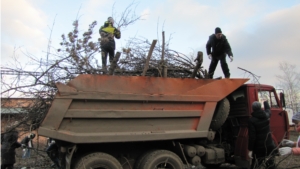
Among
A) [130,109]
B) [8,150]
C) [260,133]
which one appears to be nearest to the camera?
[130,109]

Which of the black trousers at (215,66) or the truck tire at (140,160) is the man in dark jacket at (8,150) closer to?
the truck tire at (140,160)

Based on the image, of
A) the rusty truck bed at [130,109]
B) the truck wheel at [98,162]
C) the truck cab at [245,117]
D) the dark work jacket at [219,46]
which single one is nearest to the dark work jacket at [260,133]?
the truck cab at [245,117]

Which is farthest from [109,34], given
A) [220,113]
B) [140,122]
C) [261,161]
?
[261,161]

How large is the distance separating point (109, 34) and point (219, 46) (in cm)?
287

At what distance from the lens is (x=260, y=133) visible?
563 cm

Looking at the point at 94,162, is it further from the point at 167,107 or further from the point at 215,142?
the point at 215,142

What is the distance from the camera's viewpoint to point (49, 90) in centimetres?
534

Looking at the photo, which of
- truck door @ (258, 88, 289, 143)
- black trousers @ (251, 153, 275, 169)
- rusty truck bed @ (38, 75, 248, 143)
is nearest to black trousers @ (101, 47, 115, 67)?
rusty truck bed @ (38, 75, 248, 143)

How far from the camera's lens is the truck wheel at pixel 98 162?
4.55m

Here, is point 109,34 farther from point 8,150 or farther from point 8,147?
point 8,150

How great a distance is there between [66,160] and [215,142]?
3.40 meters

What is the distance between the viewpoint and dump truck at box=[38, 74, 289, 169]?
4.56m

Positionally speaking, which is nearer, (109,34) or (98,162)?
(98,162)

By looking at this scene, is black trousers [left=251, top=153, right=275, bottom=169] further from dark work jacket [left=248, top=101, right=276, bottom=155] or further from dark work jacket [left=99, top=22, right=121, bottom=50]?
dark work jacket [left=99, top=22, right=121, bottom=50]
